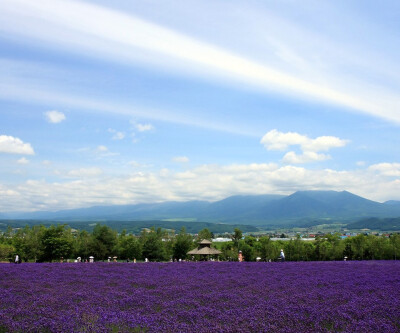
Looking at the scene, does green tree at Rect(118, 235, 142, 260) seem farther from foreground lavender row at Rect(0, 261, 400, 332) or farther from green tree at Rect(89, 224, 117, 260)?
foreground lavender row at Rect(0, 261, 400, 332)

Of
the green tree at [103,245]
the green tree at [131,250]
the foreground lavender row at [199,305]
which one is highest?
the foreground lavender row at [199,305]

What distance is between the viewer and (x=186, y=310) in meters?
11.3

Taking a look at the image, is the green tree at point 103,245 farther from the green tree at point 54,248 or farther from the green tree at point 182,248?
the green tree at point 182,248

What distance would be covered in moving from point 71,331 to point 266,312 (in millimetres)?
5220

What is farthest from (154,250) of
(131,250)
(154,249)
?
(131,250)

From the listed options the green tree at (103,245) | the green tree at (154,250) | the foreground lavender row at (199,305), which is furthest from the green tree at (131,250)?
the foreground lavender row at (199,305)

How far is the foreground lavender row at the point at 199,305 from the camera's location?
935 cm

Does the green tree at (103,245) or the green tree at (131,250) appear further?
the green tree at (131,250)

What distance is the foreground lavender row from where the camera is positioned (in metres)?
9.35

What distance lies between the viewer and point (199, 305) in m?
12.0

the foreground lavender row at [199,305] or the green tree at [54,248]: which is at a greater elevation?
the foreground lavender row at [199,305]

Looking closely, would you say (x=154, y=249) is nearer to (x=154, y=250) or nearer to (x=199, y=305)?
(x=154, y=250)

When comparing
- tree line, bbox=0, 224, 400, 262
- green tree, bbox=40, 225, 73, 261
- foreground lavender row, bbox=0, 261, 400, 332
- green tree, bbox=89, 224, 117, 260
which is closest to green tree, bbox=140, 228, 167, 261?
tree line, bbox=0, 224, 400, 262

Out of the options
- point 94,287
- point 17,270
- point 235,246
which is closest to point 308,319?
point 94,287
